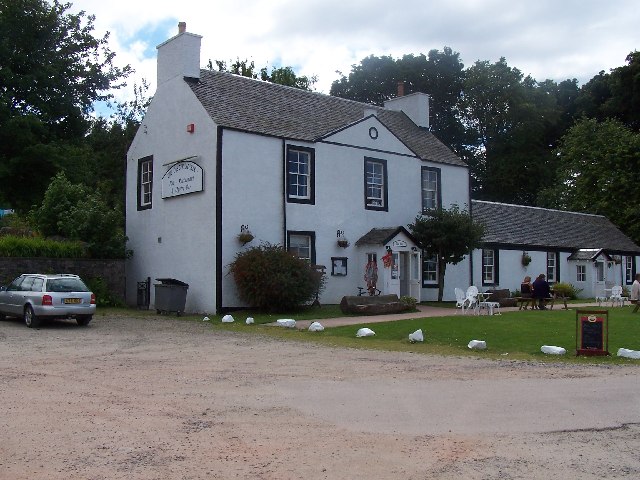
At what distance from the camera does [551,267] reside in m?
38.1

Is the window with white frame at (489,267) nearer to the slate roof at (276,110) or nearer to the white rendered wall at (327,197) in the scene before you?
the white rendered wall at (327,197)

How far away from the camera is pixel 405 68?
5756 cm

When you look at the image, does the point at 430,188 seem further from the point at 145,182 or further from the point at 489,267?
the point at 145,182

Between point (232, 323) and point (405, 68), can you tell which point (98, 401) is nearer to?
point (232, 323)

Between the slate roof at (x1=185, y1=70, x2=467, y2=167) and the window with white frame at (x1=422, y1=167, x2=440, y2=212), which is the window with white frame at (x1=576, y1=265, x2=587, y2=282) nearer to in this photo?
the slate roof at (x1=185, y1=70, x2=467, y2=167)

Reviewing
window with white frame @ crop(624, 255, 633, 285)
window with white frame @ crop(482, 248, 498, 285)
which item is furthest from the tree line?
window with white frame @ crop(482, 248, 498, 285)

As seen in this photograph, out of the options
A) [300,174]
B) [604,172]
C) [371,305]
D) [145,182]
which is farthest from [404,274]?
[604,172]

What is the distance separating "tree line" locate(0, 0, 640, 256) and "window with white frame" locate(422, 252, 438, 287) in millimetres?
13082

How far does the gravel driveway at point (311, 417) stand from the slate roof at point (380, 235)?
13317mm

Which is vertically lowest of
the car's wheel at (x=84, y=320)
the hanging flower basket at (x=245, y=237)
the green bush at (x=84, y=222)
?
the car's wheel at (x=84, y=320)

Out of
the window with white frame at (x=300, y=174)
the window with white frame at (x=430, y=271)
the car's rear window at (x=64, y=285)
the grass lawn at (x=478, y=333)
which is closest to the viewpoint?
the grass lawn at (x=478, y=333)

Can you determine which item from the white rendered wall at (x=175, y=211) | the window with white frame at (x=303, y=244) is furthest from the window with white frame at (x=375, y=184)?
the white rendered wall at (x=175, y=211)

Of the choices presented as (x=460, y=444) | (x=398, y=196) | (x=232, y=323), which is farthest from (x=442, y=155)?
(x=460, y=444)

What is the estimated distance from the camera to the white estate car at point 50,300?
19.3m
